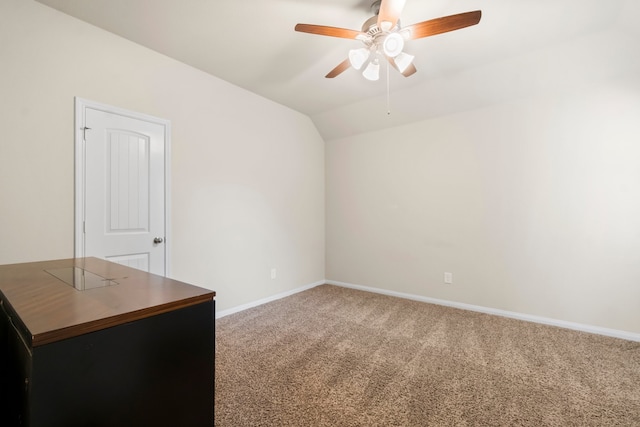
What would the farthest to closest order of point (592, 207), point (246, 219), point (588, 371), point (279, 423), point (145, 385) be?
point (246, 219) → point (592, 207) → point (588, 371) → point (279, 423) → point (145, 385)

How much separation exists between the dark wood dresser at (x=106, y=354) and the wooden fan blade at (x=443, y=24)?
1969mm

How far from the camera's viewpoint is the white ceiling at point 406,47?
6.88ft

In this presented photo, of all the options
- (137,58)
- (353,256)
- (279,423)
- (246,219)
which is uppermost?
(137,58)

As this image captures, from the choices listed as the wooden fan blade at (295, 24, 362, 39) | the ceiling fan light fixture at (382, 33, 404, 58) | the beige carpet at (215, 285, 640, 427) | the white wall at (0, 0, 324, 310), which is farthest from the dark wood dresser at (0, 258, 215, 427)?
the ceiling fan light fixture at (382, 33, 404, 58)

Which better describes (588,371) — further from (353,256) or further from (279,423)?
(353,256)

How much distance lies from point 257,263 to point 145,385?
2768 mm

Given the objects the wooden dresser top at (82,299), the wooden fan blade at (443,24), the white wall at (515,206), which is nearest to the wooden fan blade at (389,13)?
the wooden fan blade at (443,24)

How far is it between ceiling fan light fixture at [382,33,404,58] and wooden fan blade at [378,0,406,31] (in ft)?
0.23

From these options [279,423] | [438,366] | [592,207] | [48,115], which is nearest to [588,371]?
[438,366]

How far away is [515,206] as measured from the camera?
314 centimetres

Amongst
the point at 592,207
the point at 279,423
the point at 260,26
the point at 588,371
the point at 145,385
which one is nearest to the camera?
the point at 145,385

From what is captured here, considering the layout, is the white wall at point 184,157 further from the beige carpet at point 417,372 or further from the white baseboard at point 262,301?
the beige carpet at point 417,372

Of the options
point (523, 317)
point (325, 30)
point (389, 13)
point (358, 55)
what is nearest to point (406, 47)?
point (358, 55)

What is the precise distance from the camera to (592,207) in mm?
2766
